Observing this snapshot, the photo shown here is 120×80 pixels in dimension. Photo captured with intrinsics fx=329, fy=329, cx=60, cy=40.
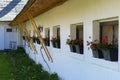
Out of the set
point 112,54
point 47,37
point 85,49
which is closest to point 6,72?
point 47,37

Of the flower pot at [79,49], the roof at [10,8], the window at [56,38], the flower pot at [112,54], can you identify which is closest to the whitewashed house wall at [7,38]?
the roof at [10,8]

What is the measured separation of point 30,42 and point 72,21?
9.81 metres

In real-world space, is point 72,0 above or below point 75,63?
above

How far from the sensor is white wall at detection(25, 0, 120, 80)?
557cm

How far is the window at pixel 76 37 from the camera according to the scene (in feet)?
25.1

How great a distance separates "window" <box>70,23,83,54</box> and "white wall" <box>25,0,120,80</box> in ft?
0.49

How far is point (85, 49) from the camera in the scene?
7055 millimetres

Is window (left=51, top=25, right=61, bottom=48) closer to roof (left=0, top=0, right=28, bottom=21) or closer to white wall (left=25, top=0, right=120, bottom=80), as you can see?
white wall (left=25, top=0, right=120, bottom=80)

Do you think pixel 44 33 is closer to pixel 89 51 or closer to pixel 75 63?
pixel 75 63

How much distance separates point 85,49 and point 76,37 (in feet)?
4.86

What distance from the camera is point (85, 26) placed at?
704 cm

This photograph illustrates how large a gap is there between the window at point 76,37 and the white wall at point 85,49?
0.49 ft

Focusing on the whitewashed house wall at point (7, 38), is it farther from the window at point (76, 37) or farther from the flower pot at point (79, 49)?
Result: the flower pot at point (79, 49)

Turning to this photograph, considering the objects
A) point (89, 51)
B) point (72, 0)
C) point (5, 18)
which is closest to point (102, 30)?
point (89, 51)
